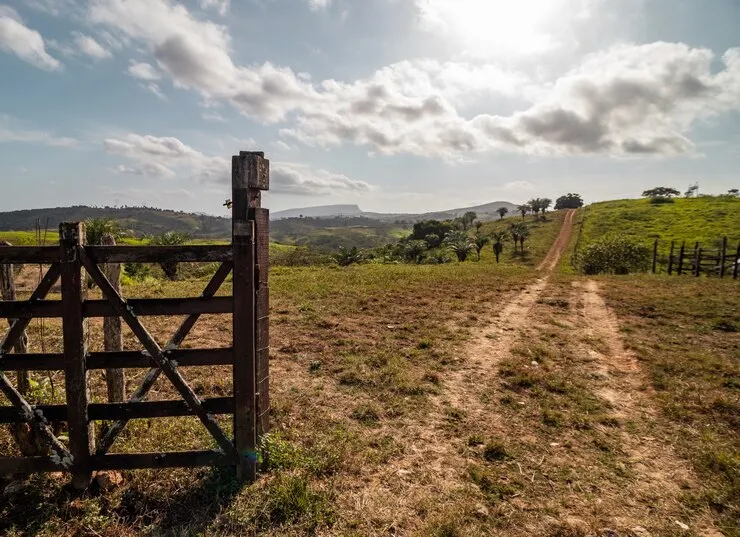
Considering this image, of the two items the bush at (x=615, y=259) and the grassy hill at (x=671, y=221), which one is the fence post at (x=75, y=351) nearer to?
the bush at (x=615, y=259)

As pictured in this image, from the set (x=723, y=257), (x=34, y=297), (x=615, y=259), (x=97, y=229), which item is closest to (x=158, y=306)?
(x=34, y=297)

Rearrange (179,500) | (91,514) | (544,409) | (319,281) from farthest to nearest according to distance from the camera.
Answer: (319,281)
(544,409)
(179,500)
(91,514)

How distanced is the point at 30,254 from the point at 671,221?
9474cm

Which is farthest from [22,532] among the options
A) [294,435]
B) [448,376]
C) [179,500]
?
[448,376]

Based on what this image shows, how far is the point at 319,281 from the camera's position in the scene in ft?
73.6

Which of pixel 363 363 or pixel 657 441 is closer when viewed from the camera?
pixel 657 441

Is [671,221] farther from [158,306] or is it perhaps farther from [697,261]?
[158,306]

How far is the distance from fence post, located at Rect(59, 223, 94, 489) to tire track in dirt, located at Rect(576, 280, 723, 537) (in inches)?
274

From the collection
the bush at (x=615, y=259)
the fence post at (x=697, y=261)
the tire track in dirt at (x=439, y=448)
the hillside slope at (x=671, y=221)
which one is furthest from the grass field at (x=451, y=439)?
the hillside slope at (x=671, y=221)

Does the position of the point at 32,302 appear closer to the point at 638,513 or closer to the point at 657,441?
the point at 638,513

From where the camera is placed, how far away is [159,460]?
15.7 feet

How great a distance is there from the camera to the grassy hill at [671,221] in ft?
206

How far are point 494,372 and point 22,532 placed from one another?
27.8 ft

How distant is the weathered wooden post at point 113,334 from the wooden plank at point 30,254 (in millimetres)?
648
